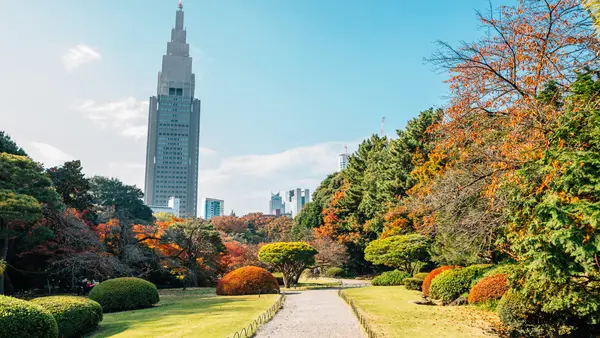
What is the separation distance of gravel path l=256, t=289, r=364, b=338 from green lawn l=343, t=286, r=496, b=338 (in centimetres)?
71

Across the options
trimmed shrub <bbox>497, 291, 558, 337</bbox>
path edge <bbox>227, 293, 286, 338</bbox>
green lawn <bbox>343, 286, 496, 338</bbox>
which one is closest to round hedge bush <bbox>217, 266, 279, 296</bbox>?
green lawn <bbox>343, 286, 496, 338</bbox>

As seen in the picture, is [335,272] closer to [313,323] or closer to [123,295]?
[123,295]

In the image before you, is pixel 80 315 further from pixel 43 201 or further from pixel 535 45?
pixel 535 45

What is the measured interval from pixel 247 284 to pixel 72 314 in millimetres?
12227

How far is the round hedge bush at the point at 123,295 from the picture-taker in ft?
55.5

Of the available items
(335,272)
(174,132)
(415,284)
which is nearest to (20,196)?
(415,284)

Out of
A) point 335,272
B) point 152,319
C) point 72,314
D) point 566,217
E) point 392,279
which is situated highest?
point 566,217

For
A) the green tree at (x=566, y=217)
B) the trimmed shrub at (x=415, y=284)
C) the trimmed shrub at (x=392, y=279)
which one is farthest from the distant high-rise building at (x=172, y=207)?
the green tree at (x=566, y=217)

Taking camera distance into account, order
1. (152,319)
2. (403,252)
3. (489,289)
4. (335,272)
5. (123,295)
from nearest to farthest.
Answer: (152,319) < (489,289) < (123,295) < (403,252) < (335,272)

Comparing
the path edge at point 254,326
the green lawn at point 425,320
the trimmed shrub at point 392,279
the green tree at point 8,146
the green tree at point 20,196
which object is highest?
the green tree at point 8,146

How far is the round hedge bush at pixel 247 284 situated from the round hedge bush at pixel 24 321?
1361 centimetres

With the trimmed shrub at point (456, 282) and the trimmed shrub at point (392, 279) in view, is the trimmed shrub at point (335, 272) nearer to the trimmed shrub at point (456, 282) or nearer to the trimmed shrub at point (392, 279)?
the trimmed shrub at point (392, 279)

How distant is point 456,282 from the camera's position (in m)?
16.8

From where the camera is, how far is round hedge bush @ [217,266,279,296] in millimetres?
22750
